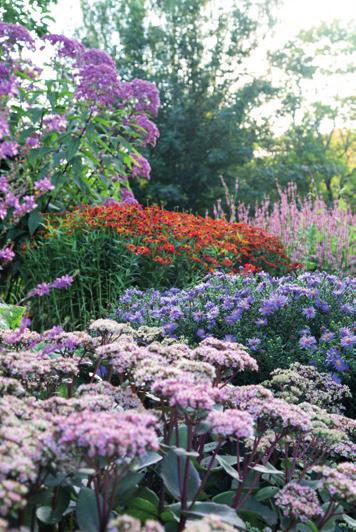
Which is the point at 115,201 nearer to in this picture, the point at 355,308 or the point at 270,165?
the point at 355,308

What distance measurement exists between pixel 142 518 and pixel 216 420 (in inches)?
15.3

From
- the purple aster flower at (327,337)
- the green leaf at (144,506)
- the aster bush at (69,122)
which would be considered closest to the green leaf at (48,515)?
the green leaf at (144,506)

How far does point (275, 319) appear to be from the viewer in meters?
3.66

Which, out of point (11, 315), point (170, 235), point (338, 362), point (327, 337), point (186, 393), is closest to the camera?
point (186, 393)

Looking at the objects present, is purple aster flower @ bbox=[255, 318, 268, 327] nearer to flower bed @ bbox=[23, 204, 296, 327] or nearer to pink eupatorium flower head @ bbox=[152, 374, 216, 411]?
pink eupatorium flower head @ bbox=[152, 374, 216, 411]

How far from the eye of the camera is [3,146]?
1.82 m

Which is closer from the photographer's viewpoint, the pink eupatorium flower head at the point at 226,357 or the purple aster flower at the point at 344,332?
the pink eupatorium flower head at the point at 226,357

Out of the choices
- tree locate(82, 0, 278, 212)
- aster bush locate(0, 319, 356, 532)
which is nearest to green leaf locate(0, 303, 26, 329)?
aster bush locate(0, 319, 356, 532)

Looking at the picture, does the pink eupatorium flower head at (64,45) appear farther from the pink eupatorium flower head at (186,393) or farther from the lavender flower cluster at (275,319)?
the pink eupatorium flower head at (186,393)

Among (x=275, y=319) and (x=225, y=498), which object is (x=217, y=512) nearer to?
(x=225, y=498)

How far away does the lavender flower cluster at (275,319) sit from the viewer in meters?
3.34

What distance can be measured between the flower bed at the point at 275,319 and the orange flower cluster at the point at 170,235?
1.22 m

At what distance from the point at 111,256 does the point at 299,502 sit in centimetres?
425

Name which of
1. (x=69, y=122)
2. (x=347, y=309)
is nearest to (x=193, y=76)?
(x=69, y=122)
